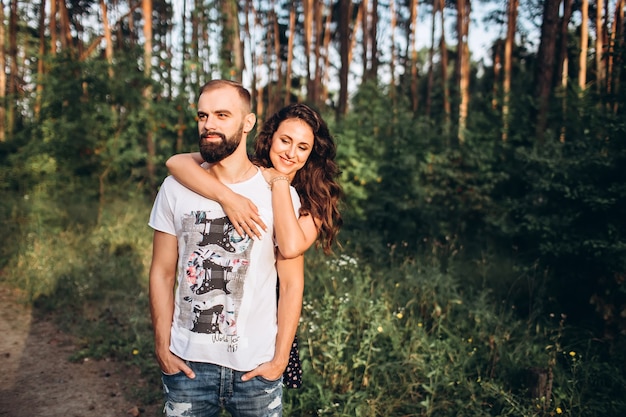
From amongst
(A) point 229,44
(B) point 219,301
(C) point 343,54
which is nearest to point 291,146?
(B) point 219,301

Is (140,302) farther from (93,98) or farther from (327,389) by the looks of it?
(93,98)

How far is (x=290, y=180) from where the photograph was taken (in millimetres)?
2107

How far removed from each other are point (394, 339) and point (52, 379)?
295 cm

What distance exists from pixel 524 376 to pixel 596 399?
0.51 meters

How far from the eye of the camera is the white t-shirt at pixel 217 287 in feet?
5.54

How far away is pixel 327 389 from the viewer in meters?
3.38

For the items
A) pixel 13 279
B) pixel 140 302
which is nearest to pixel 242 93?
pixel 140 302

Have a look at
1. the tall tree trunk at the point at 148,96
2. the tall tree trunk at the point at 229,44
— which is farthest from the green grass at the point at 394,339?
the tall tree trunk at the point at 229,44

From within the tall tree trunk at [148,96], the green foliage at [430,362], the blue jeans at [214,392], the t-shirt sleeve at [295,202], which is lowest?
the green foliage at [430,362]

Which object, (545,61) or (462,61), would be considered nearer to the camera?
(545,61)

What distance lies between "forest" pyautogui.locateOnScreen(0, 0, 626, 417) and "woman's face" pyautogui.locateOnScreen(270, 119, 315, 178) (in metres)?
0.94

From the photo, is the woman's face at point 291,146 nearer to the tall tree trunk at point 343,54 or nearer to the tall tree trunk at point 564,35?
the tall tree trunk at point 343,54

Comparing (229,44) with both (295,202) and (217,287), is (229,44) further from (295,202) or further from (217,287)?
(217,287)

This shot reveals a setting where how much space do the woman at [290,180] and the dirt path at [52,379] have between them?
231 centimetres
